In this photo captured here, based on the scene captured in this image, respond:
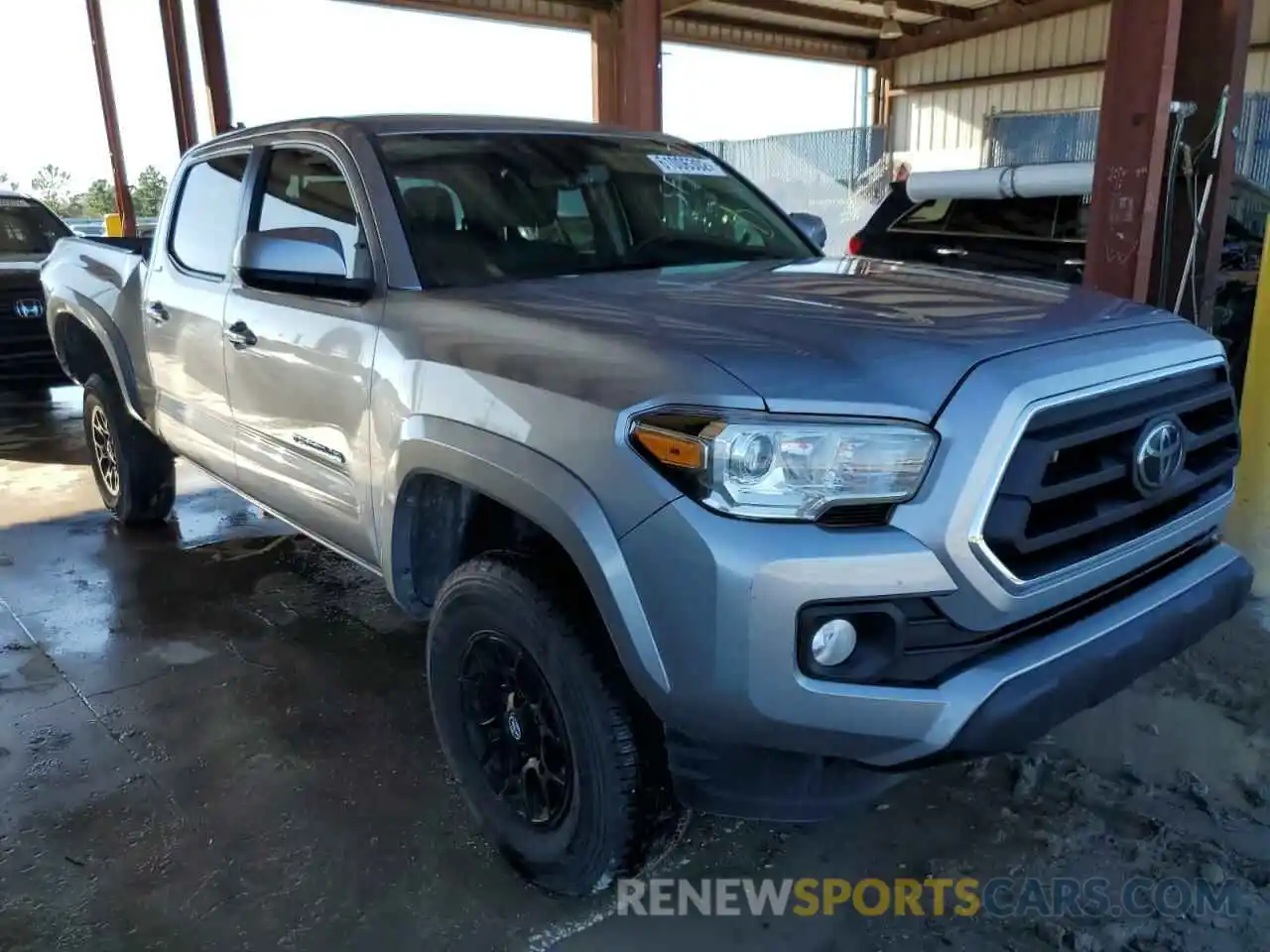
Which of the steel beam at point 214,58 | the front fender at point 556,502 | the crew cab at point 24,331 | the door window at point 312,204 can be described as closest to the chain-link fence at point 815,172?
the steel beam at point 214,58

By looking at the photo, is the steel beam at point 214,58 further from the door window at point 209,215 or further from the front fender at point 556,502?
the front fender at point 556,502

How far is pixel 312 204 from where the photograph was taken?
3195 mm

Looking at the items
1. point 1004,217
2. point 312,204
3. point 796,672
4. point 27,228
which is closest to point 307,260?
point 312,204

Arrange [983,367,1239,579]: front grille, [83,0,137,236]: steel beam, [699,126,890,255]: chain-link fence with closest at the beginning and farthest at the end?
[983,367,1239,579]: front grille < [83,0,137,236]: steel beam < [699,126,890,255]: chain-link fence

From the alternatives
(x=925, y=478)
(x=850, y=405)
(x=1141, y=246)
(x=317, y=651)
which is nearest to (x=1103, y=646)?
(x=925, y=478)

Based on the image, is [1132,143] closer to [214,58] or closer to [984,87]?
[214,58]

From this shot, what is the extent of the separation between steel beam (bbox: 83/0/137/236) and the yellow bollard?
13.5 meters

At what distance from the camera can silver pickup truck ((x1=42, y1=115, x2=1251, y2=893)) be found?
5.91 feet

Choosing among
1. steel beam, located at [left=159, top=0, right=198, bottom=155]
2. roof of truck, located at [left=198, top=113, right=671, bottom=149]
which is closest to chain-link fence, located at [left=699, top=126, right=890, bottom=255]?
steel beam, located at [left=159, top=0, right=198, bottom=155]

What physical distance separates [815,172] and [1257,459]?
48.3ft

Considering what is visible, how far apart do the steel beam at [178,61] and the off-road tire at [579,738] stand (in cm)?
1189

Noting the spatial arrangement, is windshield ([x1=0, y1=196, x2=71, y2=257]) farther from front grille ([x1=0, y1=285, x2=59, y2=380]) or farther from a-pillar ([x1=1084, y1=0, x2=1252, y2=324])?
a-pillar ([x1=1084, y1=0, x2=1252, y2=324])

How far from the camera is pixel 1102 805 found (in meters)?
2.72

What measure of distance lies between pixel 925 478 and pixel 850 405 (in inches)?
7.5
